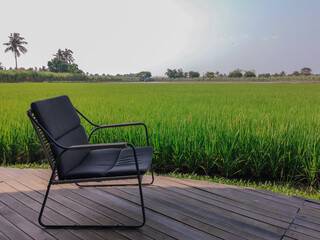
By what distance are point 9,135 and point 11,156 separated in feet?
0.99

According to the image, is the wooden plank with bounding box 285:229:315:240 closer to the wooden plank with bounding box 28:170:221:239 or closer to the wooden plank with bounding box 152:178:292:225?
the wooden plank with bounding box 152:178:292:225

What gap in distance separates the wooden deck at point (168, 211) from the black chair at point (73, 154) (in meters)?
0.10

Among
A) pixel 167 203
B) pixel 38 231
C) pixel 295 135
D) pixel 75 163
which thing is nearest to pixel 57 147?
pixel 75 163

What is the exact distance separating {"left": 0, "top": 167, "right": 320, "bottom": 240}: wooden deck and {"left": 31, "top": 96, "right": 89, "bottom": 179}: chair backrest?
34cm

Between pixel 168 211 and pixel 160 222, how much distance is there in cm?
15

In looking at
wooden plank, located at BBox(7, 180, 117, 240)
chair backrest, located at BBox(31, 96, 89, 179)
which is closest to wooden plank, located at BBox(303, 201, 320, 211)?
wooden plank, located at BBox(7, 180, 117, 240)

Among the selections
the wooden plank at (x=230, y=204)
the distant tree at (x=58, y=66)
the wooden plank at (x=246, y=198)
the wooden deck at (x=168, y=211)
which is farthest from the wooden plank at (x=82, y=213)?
the distant tree at (x=58, y=66)

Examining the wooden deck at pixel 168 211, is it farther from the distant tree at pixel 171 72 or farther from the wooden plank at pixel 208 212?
the distant tree at pixel 171 72

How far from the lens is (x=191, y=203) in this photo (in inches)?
75.4

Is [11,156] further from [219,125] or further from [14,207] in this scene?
[219,125]

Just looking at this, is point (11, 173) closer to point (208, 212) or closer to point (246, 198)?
point (208, 212)

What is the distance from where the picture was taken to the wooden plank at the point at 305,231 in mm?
1512

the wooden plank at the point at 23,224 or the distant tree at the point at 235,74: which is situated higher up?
the distant tree at the point at 235,74

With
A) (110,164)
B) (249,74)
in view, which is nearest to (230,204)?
(110,164)
